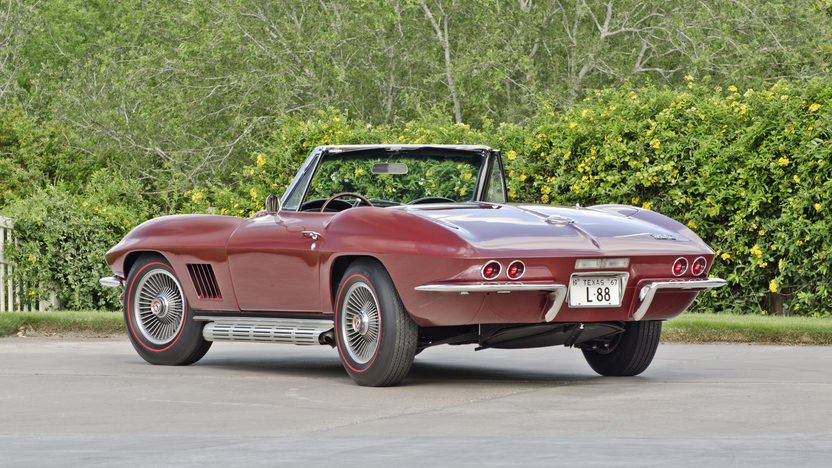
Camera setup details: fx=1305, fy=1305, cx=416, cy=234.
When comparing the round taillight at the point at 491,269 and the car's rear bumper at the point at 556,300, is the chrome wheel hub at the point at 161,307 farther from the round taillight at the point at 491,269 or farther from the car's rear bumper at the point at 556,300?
the round taillight at the point at 491,269

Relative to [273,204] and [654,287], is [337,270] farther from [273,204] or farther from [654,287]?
[654,287]

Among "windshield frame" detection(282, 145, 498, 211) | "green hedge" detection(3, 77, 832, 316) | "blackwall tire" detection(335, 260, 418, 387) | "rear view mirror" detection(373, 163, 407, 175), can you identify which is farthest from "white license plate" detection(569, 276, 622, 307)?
"green hedge" detection(3, 77, 832, 316)

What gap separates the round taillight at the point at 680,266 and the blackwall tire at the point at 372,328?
165cm

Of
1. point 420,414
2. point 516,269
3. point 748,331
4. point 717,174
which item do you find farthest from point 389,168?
point 717,174

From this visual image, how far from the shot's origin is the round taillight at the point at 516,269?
749cm

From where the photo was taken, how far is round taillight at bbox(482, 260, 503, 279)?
745cm

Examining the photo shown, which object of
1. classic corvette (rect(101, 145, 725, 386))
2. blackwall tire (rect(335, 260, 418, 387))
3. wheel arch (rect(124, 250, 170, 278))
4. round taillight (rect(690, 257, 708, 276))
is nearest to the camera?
classic corvette (rect(101, 145, 725, 386))

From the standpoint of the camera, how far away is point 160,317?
9.72 meters

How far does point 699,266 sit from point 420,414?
2.42 meters

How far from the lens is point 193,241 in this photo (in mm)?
9438

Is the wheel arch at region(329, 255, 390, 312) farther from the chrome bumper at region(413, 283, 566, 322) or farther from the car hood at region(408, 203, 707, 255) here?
the chrome bumper at region(413, 283, 566, 322)

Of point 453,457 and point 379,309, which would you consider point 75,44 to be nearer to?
point 379,309

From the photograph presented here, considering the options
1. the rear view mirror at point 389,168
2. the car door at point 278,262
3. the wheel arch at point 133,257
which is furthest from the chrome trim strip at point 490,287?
the wheel arch at point 133,257

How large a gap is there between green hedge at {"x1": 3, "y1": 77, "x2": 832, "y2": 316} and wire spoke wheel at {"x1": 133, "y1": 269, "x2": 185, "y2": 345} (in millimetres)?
Result: 5255
